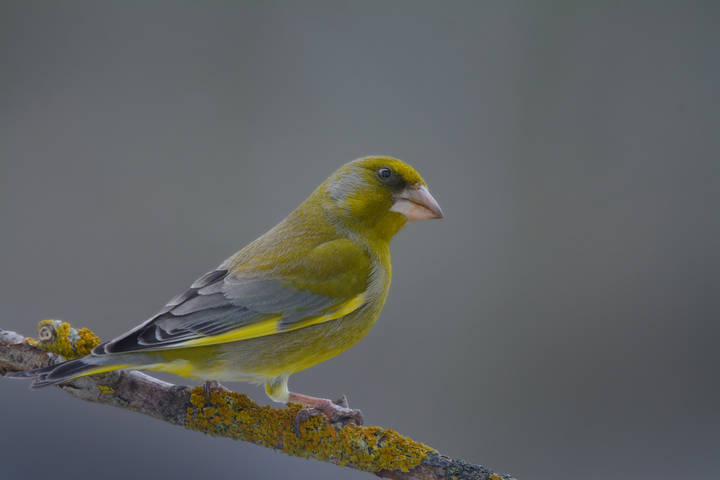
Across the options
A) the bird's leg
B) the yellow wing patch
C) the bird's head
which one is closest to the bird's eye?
the bird's head

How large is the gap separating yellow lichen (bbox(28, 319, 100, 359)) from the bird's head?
2.41 ft

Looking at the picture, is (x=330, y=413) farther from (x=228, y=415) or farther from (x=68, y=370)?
(x=68, y=370)

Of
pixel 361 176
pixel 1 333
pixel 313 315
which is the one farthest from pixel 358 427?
pixel 1 333

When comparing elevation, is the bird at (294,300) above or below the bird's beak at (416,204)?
below

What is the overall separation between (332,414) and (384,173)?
663 millimetres

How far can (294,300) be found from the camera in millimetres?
1598

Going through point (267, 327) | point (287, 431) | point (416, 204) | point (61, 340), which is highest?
point (416, 204)

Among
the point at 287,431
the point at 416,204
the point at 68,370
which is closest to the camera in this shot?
the point at 68,370

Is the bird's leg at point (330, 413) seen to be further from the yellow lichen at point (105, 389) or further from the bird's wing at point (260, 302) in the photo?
the yellow lichen at point (105, 389)

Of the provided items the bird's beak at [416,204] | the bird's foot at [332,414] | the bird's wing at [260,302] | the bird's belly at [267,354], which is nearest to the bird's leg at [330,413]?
the bird's foot at [332,414]

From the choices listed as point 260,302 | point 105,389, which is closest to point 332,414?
point 260,302

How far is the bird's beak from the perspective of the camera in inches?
66.7

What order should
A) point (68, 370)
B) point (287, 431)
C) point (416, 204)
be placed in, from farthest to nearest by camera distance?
point (416, 204) → point (287, 431) → point (68, 370)

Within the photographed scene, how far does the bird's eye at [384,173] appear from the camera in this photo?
1755 mm
